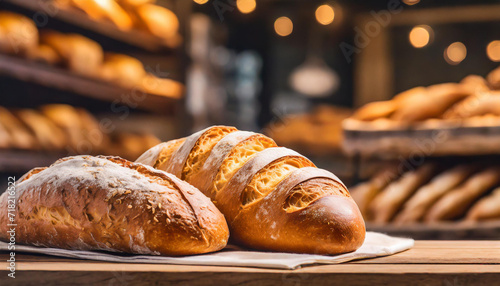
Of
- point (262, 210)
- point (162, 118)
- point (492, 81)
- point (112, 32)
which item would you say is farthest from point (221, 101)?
point (262, 210)

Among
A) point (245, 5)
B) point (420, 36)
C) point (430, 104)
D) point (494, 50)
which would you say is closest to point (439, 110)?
point (430, 104)

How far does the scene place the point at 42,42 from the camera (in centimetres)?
309

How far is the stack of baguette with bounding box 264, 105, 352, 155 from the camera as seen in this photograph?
4355mm

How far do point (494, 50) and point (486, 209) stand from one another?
4614 millimetres

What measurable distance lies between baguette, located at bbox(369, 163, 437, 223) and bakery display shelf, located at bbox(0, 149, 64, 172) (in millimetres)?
1744

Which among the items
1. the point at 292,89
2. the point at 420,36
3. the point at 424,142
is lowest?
the point at 424,142

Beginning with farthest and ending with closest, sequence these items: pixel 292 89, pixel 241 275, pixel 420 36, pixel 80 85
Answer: pixel 292 89 < pixel 420 36 < pixel 80 85 < pixel 241 275

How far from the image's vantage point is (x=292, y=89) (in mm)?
6930

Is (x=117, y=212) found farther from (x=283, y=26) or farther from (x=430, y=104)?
(x=283, y=26)

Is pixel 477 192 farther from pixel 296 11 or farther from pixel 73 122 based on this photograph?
pixel 296 11

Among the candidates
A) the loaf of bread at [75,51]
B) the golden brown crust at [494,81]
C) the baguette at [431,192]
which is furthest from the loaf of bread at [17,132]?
the golden brown crust at [494,81]

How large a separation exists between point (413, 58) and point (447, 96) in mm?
4314

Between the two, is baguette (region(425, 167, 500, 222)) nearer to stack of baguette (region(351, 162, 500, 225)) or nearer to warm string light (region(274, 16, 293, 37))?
stack of baguette (region(351, 162, 500, 225))

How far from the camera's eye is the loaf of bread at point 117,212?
98cm
